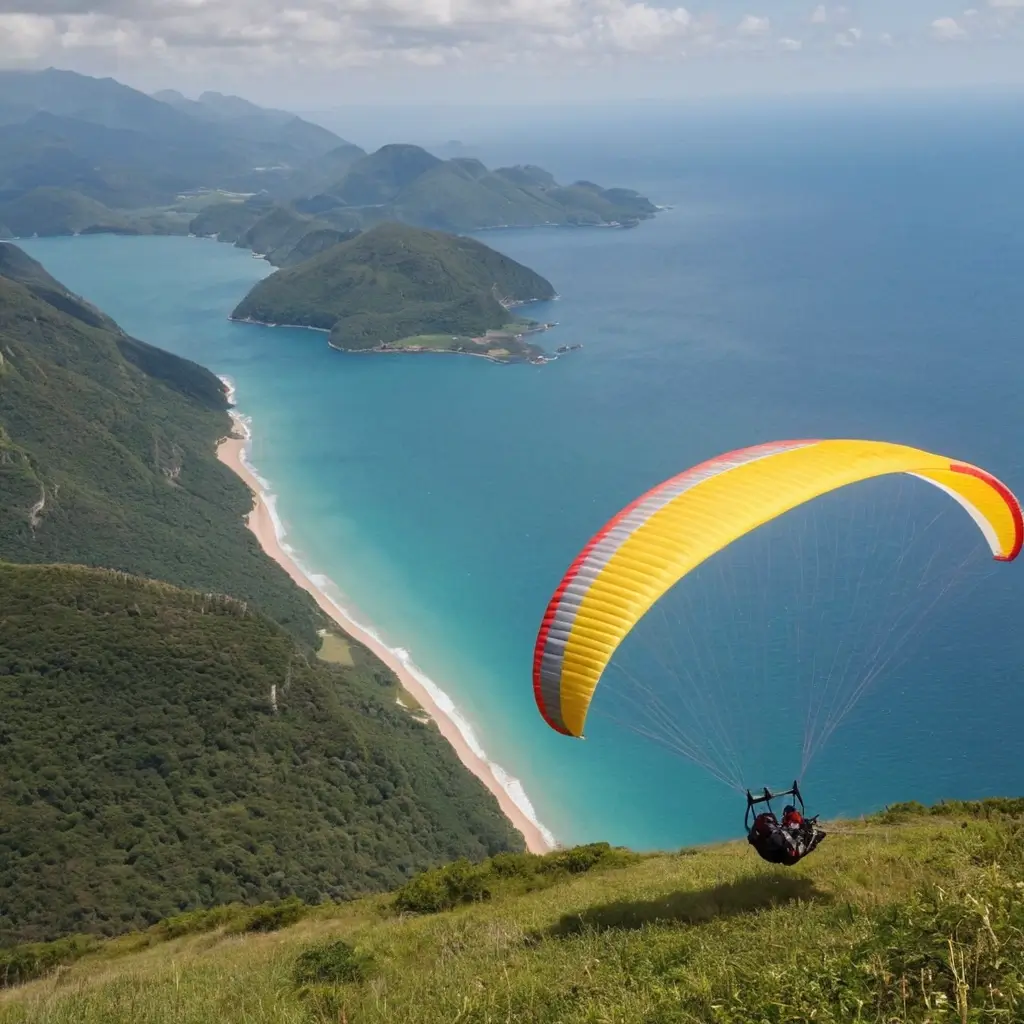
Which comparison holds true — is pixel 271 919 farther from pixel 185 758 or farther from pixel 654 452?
pixel 654 452

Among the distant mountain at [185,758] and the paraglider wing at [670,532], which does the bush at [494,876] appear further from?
the distant mountain at [185,758]

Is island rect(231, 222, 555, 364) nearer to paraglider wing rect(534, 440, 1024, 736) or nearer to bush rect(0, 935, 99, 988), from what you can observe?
bush rect(0, 935, 99, 988)

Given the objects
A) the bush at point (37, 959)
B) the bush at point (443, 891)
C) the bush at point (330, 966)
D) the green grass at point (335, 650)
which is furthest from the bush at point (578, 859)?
the green grass at point (335, 650)

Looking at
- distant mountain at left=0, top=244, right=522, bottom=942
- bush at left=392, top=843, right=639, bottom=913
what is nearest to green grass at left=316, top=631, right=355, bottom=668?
distant mountain at left=0, top=244, right=522, bottom=942

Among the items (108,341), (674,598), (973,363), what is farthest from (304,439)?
(973,363)

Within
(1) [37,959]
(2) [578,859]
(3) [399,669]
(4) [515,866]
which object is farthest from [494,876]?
(3) [399,669]

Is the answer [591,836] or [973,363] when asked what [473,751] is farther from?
[973,363]

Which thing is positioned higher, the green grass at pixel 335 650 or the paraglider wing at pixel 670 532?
the paraglider wing at pixel 670 532
